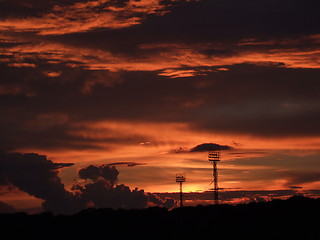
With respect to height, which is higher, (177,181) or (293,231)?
(177,181)

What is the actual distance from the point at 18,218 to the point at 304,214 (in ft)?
320

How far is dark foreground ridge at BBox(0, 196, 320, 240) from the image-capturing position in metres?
166

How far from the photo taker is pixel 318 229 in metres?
159

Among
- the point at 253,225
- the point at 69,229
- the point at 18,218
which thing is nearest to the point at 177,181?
the point at 253,225

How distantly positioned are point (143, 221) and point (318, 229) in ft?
216

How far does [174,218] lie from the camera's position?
196m

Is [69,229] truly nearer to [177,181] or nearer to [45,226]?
[45,226]

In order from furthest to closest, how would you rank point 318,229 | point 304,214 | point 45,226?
1. point 45,226
2. point 304,214
3. point 318,229

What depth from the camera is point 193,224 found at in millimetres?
184375

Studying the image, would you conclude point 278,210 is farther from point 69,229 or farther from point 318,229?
point 69,229

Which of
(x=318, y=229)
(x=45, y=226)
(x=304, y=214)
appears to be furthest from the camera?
(x=45, y=226)

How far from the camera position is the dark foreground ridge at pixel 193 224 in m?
166

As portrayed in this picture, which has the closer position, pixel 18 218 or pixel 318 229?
pixel 318 229

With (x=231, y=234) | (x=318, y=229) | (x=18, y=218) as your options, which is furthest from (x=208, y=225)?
(x=18, y=218)
